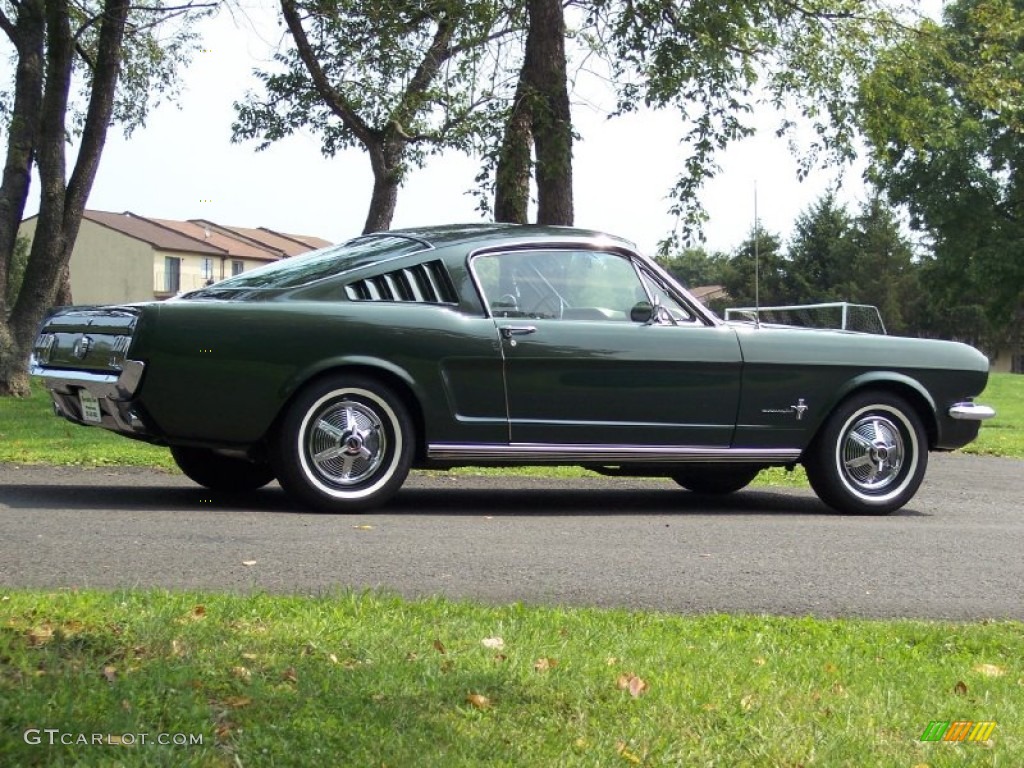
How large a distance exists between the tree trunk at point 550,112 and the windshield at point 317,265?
6718 mm

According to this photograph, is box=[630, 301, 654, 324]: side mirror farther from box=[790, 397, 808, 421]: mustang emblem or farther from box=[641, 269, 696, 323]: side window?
box=[790, 397, 808, 421]: mustang emblem

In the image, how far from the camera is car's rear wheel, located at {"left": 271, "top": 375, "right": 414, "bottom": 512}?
714 cm

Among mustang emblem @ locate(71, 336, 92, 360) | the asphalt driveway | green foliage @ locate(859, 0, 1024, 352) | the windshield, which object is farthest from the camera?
green foliage @ locate(859, 0, 1024, 352)

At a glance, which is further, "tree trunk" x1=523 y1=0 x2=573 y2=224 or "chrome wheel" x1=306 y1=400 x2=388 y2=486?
"tree trunk" x1=523 y1=0 x2=573 y2=224

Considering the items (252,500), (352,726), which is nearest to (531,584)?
(352,726)

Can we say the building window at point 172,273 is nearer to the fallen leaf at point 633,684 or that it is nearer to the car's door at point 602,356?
the car's door at point 602,356

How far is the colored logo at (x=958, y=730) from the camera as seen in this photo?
361 cm

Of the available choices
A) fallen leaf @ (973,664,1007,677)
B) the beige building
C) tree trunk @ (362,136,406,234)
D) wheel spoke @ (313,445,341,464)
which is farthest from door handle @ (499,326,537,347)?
the beige building

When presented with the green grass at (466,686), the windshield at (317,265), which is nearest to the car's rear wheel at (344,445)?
the windshield at (317,265)

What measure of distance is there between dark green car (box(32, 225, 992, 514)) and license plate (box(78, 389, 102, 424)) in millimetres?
19

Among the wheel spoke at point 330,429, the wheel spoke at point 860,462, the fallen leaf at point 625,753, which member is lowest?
the fallen leaf at point 625,753

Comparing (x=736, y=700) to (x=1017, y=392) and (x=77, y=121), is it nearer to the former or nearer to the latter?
(x=77, y=121)

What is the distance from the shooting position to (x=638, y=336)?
7902 millimetres

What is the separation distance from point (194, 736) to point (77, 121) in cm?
2596
